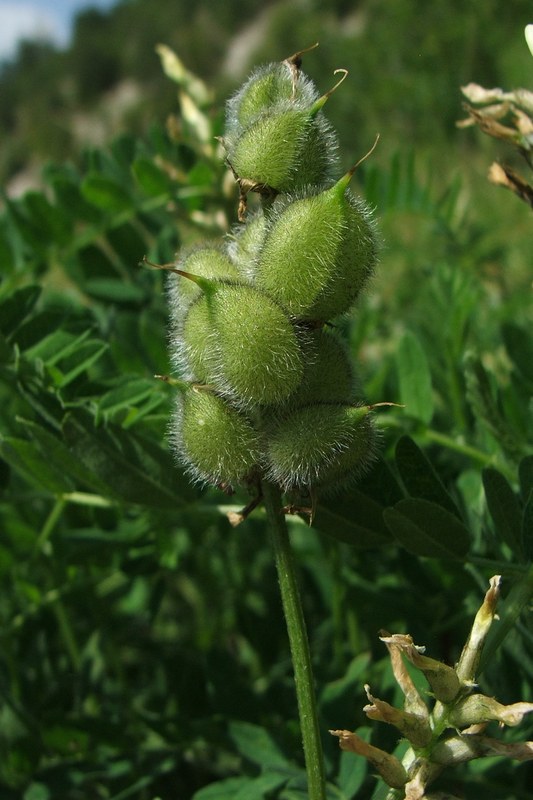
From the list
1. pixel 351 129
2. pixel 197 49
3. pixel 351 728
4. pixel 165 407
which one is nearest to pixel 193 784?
pixel 351 728

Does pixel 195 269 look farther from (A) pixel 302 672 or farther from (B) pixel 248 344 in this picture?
(A) pixel 302 672

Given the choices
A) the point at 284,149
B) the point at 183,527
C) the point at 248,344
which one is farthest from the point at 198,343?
the point at 183,527

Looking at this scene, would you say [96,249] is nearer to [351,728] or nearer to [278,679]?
[278,679]

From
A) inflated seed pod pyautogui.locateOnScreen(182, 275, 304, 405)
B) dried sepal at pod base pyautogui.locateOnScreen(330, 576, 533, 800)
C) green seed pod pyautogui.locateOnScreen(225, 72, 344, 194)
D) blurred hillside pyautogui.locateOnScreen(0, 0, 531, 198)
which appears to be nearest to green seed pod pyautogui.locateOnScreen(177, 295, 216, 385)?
inflated seed pod pyautogui.locateOnScreen(182, 275, 304, 405)

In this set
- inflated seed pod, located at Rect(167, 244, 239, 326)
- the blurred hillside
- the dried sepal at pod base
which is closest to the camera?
the dried sepal at pod base

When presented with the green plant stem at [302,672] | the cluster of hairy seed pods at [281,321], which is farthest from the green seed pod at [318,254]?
the green plant stem at [302,672]

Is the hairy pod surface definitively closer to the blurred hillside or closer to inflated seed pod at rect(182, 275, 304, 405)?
inflated seed pod at rect(182, 275, 304, 405)

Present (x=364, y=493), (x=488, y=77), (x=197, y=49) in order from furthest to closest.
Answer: (x=197, y=49) < (x=488, y=77) < (x=364, y=493)
